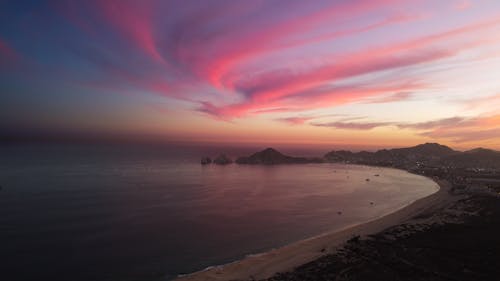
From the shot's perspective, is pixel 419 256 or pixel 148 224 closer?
pixel 419 256

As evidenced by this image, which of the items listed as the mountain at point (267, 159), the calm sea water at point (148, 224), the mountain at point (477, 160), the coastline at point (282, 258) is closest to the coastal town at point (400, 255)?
the coastline at point (282, 258)

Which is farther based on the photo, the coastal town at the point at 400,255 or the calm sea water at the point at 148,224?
the calm sea water at the point at 148,224

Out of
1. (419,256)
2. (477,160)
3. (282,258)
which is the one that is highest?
(477,160)

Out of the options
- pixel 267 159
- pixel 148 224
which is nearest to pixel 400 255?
pixel 148 224

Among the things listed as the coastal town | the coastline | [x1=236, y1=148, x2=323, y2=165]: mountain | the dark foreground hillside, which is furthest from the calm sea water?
[x1=236, y1=148, x2=323, y2=165]: mountain

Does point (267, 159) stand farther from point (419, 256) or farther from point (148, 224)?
point (419, 256)

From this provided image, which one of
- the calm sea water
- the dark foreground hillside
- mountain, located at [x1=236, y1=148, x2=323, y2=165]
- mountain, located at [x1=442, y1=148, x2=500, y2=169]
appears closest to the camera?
the dark foreground hillside

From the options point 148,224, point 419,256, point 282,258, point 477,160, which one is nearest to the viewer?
point 419,256

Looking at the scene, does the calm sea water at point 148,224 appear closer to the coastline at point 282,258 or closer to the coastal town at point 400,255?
the coastline at point 282,258

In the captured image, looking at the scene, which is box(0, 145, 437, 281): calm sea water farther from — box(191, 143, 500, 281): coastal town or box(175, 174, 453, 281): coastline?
box(191, 143, 500, 281): coastal town

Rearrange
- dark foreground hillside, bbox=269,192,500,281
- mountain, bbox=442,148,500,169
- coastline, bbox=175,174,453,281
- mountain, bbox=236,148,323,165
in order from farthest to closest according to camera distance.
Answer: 1. mountain, bbox=236,148,323,165
2. mountain, bbox=442,148,500,169
3. coastline, bbox=175,174,453,281
4. dark foreground hillside, bbox=269,192,500,281

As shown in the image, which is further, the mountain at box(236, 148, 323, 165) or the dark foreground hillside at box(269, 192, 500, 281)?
the mountain at box(236, 148, 323, 165)

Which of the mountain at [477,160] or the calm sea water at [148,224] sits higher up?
the mountain at [477,160]

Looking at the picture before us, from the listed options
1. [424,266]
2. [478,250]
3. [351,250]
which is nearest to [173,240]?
[351,250]
